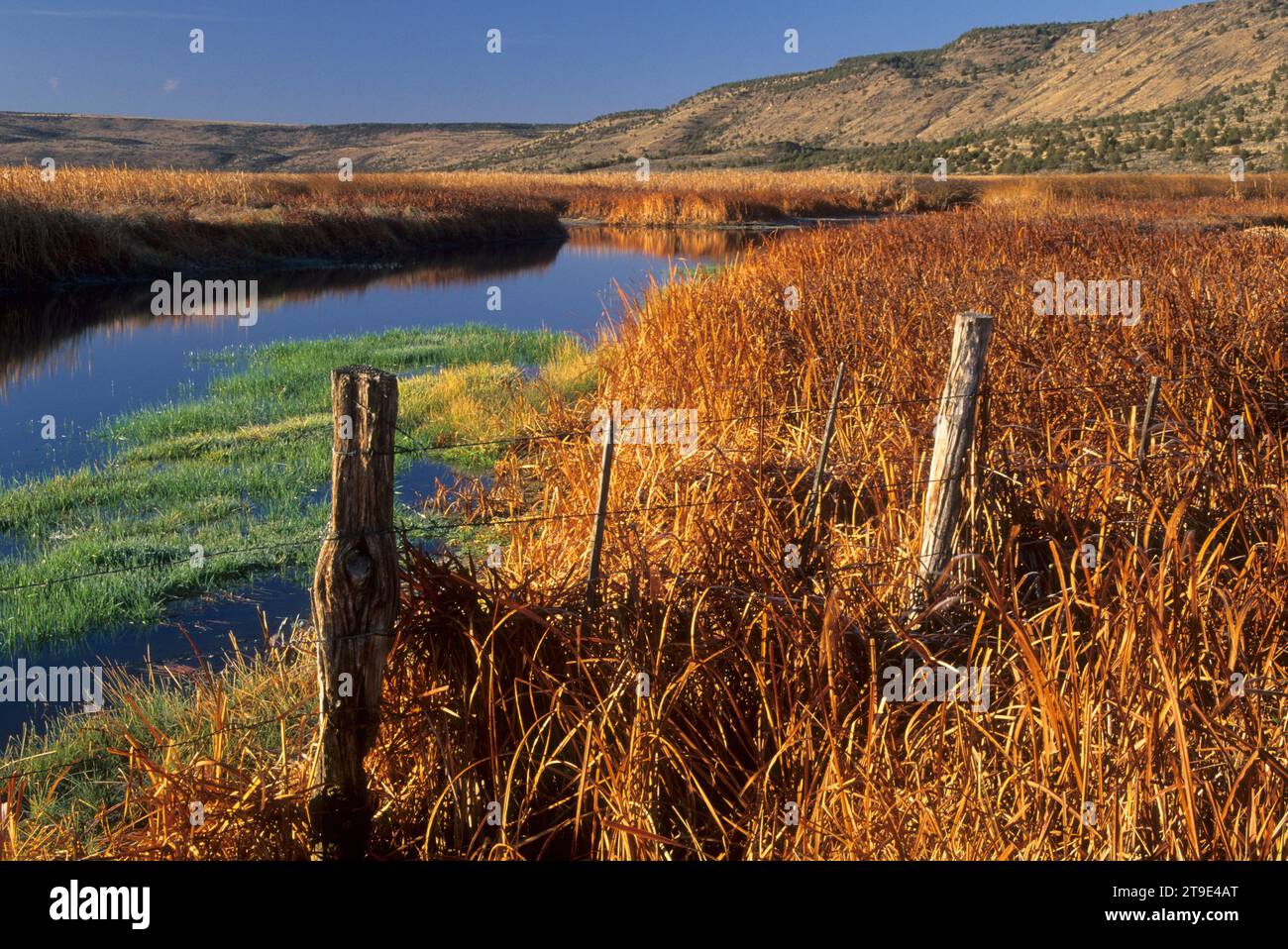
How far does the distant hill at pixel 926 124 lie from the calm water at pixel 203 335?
94.4 feet

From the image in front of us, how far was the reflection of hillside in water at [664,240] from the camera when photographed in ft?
74.7

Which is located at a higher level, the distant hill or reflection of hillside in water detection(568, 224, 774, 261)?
the distant hill

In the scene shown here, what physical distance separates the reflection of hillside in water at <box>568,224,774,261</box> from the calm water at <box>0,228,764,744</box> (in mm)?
203

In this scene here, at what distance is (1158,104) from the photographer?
58281 mm

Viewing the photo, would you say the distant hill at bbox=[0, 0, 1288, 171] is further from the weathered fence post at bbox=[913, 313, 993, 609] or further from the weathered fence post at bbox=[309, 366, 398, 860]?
the weathered fence post at bbox=[309, 366, 398, 860]

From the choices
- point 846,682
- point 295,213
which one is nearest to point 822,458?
point 846,682

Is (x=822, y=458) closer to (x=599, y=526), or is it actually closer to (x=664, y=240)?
(x=599, y=526)

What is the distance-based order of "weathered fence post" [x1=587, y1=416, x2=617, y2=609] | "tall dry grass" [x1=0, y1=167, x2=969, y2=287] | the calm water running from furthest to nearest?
"tall dry grass" [x1=0, y1=167, x2=969, y2=287] < the calm water < "weathered fence post" [x1=587, y1=416, x2=617, y2=609]

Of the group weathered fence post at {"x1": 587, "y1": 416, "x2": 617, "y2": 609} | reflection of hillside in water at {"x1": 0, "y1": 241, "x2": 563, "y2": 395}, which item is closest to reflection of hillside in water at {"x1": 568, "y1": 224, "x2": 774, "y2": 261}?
reflection of hillside in water at {"x1": 0, "y1": 241, "x2": 563, "y2": 395}

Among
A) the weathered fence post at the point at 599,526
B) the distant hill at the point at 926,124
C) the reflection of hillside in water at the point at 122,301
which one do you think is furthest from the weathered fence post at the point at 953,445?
the distant hill at the point at 926,124

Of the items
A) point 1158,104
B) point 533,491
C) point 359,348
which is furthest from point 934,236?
point 1158,104

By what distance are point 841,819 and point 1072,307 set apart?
5.28 m

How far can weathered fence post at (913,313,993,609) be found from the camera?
10.5 ft
